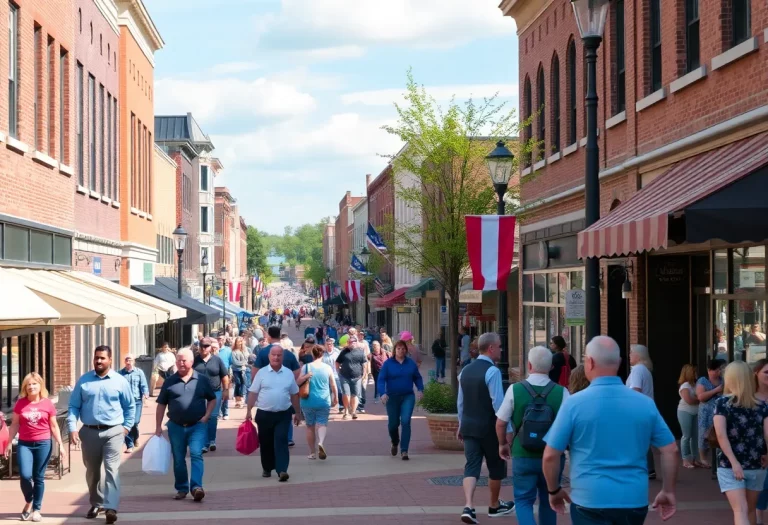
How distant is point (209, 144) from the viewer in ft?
266

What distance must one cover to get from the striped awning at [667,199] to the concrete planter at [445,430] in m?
4.27

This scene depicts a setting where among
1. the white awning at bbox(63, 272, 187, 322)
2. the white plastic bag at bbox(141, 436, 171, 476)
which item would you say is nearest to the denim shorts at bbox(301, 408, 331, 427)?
the white plastic bag at bbox(141, 436, 171, 476)

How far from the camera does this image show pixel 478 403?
11.2 metres

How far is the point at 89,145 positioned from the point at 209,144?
5333 centimetres

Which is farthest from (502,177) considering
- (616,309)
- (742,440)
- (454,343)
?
(742,440)

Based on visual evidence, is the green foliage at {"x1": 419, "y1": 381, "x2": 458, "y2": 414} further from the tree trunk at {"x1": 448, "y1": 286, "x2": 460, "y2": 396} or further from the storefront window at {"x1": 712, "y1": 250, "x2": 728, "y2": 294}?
the storefront window at {"x1": 712, "y1": 250, "x2": 728, "y2": 294}

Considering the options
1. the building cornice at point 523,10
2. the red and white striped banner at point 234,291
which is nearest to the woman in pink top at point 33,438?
the building cornice at point 523,10

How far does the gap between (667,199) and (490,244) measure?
4.66m

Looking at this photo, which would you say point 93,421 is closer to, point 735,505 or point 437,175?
point 735,505

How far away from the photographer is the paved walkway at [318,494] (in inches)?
456

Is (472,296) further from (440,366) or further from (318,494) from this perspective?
(318,494)

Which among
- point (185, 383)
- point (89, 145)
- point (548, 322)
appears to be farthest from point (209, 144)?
point (185, 383)

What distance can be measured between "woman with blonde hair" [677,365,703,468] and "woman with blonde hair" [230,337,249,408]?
12.5m

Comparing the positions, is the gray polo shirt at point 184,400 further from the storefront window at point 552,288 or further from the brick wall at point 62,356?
the storefront window at point 552,288
